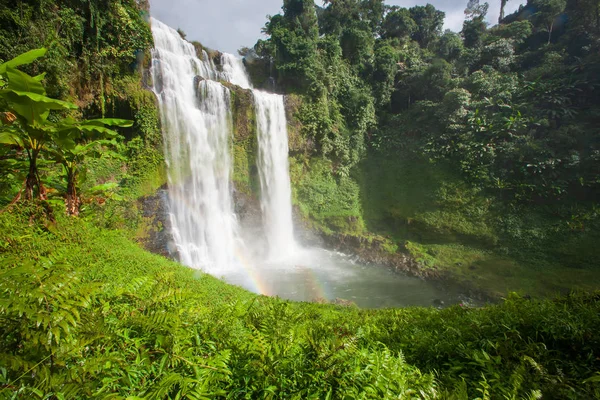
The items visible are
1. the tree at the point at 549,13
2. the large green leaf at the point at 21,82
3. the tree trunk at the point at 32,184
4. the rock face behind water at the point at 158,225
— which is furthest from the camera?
the tree at the point at 549,13

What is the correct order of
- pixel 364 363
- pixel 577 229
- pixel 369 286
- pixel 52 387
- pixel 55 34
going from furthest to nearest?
pixel 577 229, pixel 369 286, pixel 55 34, pixel 364 363, pixel 52 387

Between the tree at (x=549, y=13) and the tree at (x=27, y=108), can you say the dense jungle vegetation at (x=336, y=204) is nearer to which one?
the tree at (x=27, y=108)

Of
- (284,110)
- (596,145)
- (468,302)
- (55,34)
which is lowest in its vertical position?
(468,302)

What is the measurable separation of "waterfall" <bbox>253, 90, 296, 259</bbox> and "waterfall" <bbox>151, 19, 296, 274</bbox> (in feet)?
0.19

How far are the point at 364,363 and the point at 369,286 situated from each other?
A: 1129 centimetres

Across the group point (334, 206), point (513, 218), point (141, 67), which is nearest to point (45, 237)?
point (141, 67)

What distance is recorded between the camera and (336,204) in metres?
18.4

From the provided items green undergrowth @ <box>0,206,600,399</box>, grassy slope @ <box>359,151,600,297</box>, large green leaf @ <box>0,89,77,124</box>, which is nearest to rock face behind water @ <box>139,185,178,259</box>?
large green leaf @ <box>0,89,77,124</box>

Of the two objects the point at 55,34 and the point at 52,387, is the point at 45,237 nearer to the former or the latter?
the point at 52,387

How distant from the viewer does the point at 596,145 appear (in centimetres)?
1422

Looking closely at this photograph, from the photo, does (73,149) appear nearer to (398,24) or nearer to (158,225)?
(158,225)

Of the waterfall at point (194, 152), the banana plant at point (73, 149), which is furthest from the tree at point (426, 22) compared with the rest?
the banana plant at point (73, 149)

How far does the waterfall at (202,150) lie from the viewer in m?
12.0

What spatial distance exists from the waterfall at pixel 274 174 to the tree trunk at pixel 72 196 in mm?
10590
